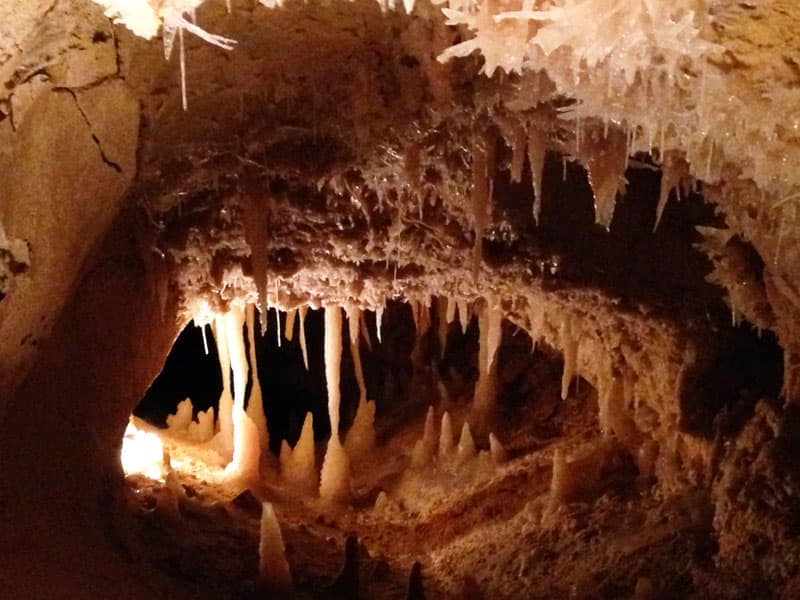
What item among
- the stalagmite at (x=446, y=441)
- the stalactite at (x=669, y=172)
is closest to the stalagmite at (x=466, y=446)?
the stalagmite at (x=446, y=441)

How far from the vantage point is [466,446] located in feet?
22.4

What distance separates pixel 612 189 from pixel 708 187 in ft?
1.24

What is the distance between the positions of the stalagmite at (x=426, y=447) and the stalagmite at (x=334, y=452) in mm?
589

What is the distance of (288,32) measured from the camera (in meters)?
2.97

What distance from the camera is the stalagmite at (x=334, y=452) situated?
6492 mm

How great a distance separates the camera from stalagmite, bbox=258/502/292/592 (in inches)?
165

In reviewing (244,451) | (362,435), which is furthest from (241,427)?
(362,435)

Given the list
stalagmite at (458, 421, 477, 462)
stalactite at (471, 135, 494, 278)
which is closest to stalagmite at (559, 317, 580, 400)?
stalagmite at (458, 421, 477, 462)

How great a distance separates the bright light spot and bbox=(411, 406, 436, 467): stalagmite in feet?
6.69

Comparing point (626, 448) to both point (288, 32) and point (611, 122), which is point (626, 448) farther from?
point (288, 32)

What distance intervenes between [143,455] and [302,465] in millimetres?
1449

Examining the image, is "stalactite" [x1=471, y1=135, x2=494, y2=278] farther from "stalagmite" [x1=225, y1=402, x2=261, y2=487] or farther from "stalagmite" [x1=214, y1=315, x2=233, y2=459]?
"stalagmite" [x1=214, y1=315, x2=233, y2=459]

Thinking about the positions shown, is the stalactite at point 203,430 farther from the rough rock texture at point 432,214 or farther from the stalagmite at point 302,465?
the rough rock texture at point 432,214

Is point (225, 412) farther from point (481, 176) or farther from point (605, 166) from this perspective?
point (605, 166)
